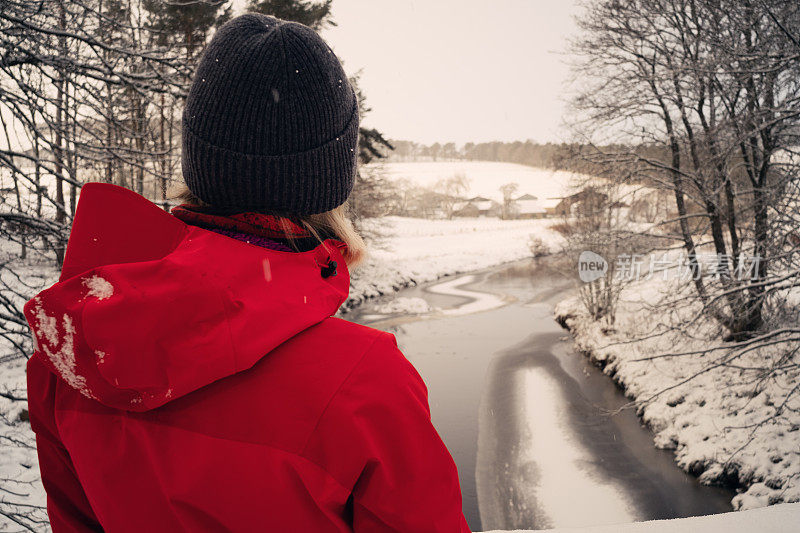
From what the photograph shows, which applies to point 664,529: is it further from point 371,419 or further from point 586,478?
point 586,478

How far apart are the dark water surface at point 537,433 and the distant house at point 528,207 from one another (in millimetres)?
42936

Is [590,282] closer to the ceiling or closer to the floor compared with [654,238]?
closer to the floor

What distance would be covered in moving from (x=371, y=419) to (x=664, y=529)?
124 inches

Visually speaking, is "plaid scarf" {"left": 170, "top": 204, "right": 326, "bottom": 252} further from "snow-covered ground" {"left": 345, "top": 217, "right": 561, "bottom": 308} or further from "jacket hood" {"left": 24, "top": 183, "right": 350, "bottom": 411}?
"snow-covered ground" {"left": 345, "top": 217, "right": 561, "bottom": 308}

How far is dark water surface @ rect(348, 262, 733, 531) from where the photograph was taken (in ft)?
26.0

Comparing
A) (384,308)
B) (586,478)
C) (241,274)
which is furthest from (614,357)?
(241,274)

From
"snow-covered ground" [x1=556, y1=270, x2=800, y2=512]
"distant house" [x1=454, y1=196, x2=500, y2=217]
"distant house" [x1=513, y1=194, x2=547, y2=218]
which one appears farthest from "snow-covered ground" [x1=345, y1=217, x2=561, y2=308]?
"snow-covered ground" [x1=556, y1=270, x2=800, y2=512]

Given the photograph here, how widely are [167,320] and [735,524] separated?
12.2ft

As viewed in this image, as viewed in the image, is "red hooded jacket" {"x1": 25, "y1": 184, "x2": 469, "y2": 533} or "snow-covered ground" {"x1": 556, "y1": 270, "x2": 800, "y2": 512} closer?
"red hooded jacket" {"x1": 25, "y1": 184, "x2": 469, "y2": 533}

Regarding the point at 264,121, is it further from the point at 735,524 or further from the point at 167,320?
the point at 735,524

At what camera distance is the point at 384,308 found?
64.7ft

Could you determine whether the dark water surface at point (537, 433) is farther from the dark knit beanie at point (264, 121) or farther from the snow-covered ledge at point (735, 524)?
the dark knit beanie at point (264, 121)

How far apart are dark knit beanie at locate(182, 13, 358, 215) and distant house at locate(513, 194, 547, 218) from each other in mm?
58529

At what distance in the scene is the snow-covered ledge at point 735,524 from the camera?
2939 mm
